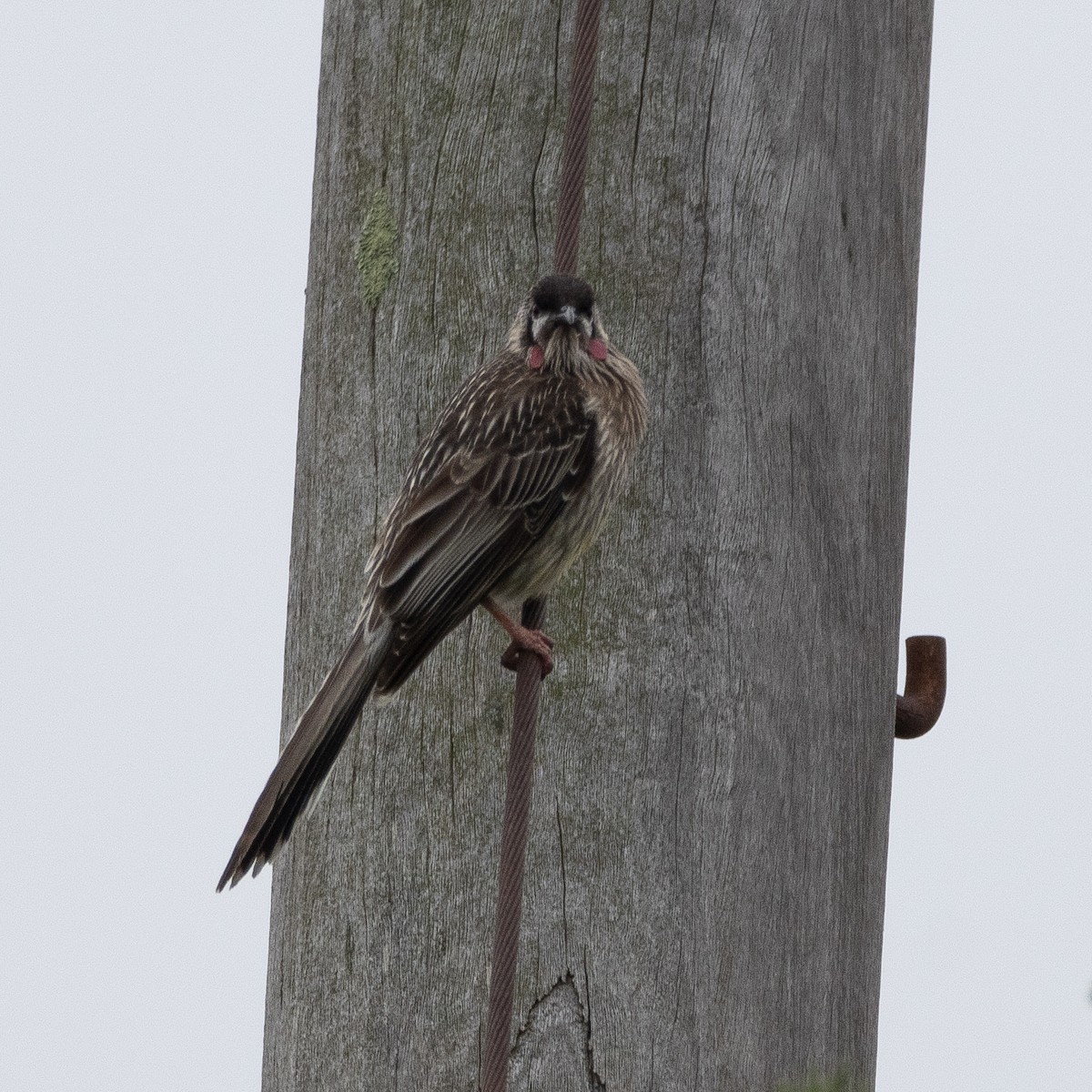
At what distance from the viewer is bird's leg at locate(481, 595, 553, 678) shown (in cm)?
337

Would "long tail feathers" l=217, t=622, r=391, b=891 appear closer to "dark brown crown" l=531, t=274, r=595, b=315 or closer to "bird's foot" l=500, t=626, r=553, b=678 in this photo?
"bird's foot" l=500, t=626, r=553, b=678

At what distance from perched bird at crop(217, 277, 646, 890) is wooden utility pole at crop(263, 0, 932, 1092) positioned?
79 millimetres

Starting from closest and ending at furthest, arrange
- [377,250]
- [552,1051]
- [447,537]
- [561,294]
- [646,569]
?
[552,1051] → [646,569] → [561,294] → [377,250] → [447,537]

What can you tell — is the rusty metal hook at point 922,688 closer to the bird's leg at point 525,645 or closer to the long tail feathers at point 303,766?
the bird's leg at point 525,645

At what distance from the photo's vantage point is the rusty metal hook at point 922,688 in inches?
157

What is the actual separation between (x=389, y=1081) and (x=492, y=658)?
0.83 m

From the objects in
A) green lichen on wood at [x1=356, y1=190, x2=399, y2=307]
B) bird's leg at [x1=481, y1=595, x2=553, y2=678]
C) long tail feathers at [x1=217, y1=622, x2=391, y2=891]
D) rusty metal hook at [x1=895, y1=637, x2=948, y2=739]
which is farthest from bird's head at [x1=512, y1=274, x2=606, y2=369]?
rusty metal hook at [x1=895, y1=637, x2=948, y2=739]

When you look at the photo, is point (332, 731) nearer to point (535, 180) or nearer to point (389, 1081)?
point (389, 1081)

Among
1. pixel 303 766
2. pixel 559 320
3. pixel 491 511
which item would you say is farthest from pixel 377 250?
pixel 303 766

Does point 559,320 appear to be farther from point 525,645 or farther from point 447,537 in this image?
point 525,645

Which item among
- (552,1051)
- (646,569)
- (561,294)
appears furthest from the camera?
(561,294)

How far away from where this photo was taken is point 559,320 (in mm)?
3809

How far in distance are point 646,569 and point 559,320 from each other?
63 centimetres

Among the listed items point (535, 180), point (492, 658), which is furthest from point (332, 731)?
point (535, 180)
